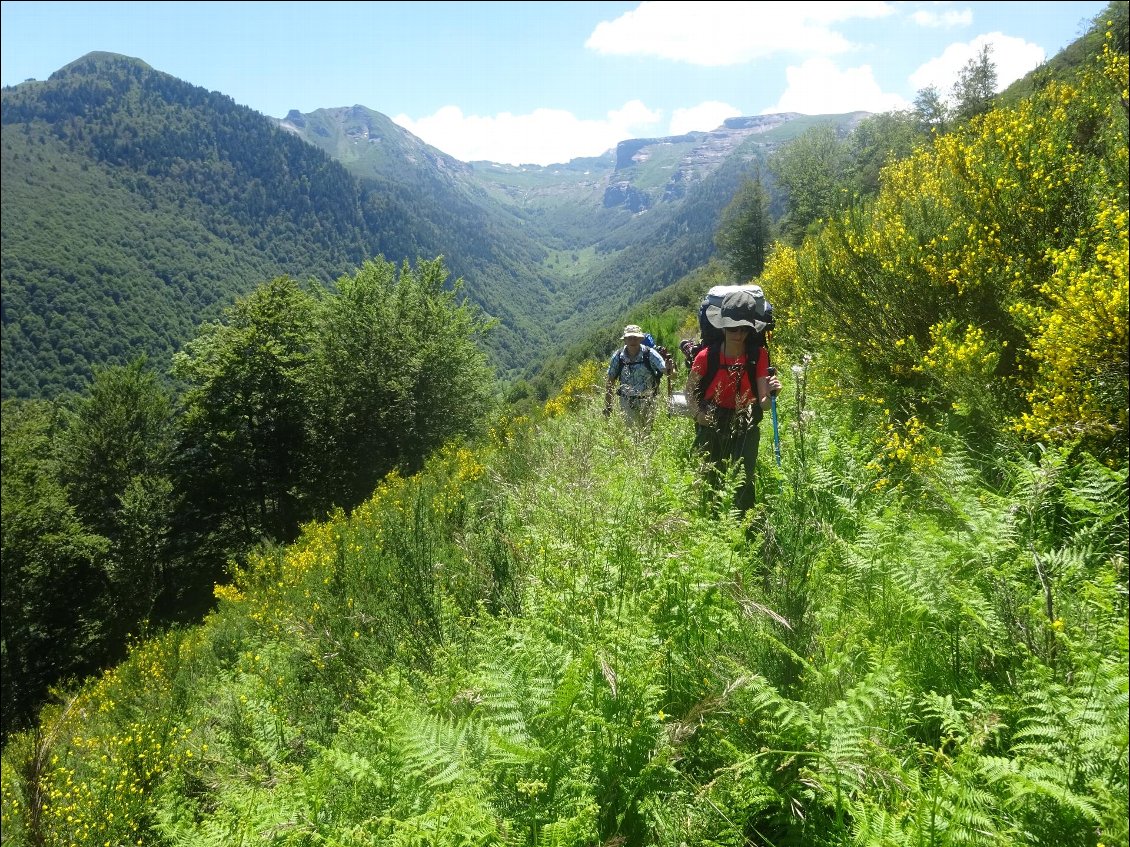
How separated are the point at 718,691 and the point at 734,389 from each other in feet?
7.91

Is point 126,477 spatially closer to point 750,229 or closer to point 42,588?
point 42,588

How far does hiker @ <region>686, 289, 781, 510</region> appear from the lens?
3854 millimetres

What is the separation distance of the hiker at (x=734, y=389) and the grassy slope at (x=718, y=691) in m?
0.34

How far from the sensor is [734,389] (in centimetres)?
399

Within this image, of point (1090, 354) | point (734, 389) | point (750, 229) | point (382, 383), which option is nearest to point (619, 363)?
point (734, 389)

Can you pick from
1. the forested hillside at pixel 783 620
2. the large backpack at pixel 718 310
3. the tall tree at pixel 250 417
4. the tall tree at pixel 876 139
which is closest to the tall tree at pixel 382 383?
the tall tree at pixel 250 417

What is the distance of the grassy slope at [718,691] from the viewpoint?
1.46 meters

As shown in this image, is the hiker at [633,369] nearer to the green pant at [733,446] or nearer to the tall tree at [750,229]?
the green pant at [733,446]

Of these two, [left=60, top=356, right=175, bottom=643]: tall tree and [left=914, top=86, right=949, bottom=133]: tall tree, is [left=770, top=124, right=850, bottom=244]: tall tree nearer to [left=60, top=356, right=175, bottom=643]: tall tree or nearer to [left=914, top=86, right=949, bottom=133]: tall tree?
[left=914, top=86, right=949, bottom=133]: tall tree

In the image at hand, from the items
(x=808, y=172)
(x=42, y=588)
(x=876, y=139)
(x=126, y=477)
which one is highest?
(x=876, y=139)

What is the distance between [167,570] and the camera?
70.3 feet

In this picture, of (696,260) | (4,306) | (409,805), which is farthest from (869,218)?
(696,260)

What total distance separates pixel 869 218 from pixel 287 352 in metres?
20.2

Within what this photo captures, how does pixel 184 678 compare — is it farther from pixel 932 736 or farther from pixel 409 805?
pixel 932 736
